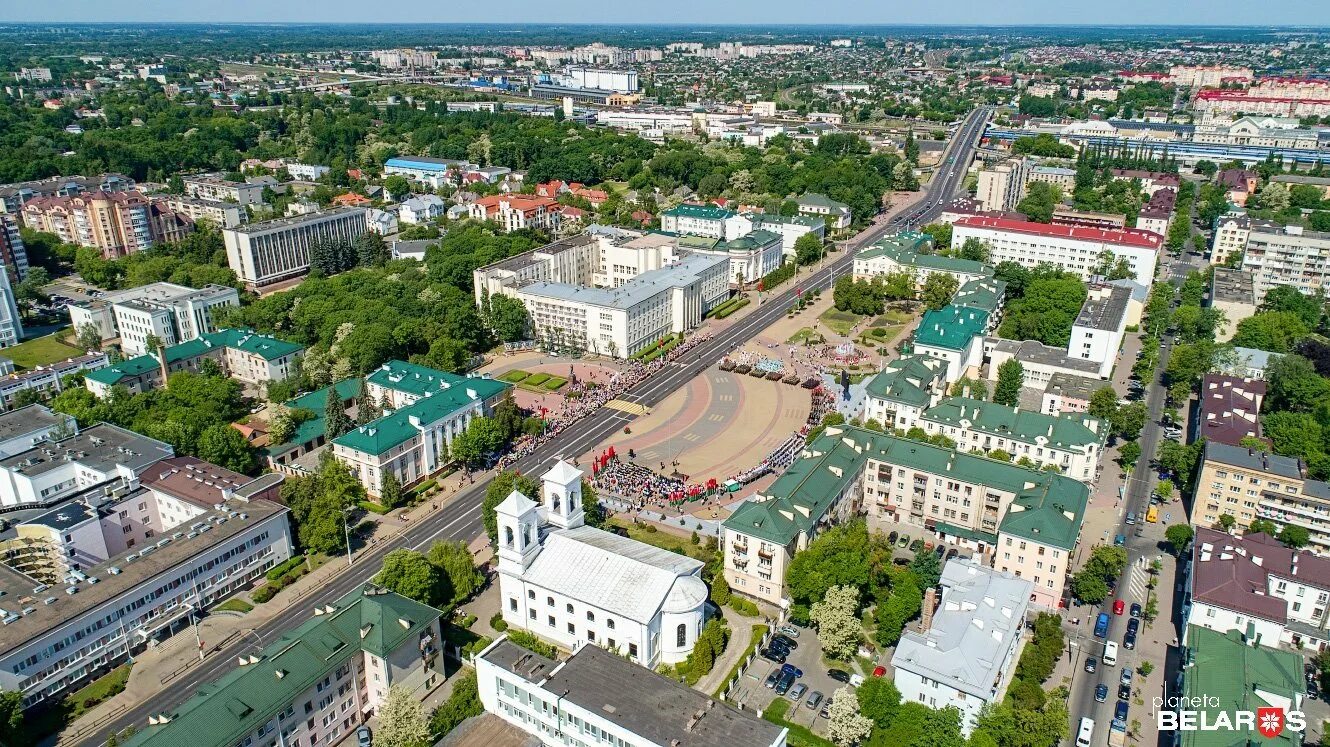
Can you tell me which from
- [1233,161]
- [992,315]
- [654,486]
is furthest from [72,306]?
[1233,161]

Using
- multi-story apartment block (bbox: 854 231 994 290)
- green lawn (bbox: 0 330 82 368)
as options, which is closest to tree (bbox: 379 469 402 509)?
green lawn (bbox: 0 330 82 368)

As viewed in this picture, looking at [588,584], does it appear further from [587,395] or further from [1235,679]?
[587,395]

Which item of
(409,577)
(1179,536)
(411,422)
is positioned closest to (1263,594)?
(1179,536)

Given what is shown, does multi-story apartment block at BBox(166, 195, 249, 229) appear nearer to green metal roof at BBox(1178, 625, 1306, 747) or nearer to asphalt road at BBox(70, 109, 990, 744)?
asphalt road at BBox(70, 109, 990, 744)

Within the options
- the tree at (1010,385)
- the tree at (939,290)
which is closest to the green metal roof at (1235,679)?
the tree at (1010,385)

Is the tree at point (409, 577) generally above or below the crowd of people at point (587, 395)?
above

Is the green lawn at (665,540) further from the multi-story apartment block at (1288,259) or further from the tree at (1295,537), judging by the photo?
A: the multi-story apartment block at (1288,259)

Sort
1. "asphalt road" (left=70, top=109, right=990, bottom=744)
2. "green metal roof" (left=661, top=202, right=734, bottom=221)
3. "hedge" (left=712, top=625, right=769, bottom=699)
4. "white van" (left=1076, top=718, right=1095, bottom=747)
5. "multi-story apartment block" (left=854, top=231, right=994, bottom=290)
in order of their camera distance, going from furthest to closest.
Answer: "green metal roof" (left=661, top=202, right=734, bottom=221) < "multi-story apartment block" (left=854, top=231, right=994, bottom=290) < "asphalt road" (left=70, top=109, right=990, bottom=744) < "hedge" (left=712, top=625, right=769, bottom=699) < "white van" (left=1076, top=718, right=1095, bottom=747)
